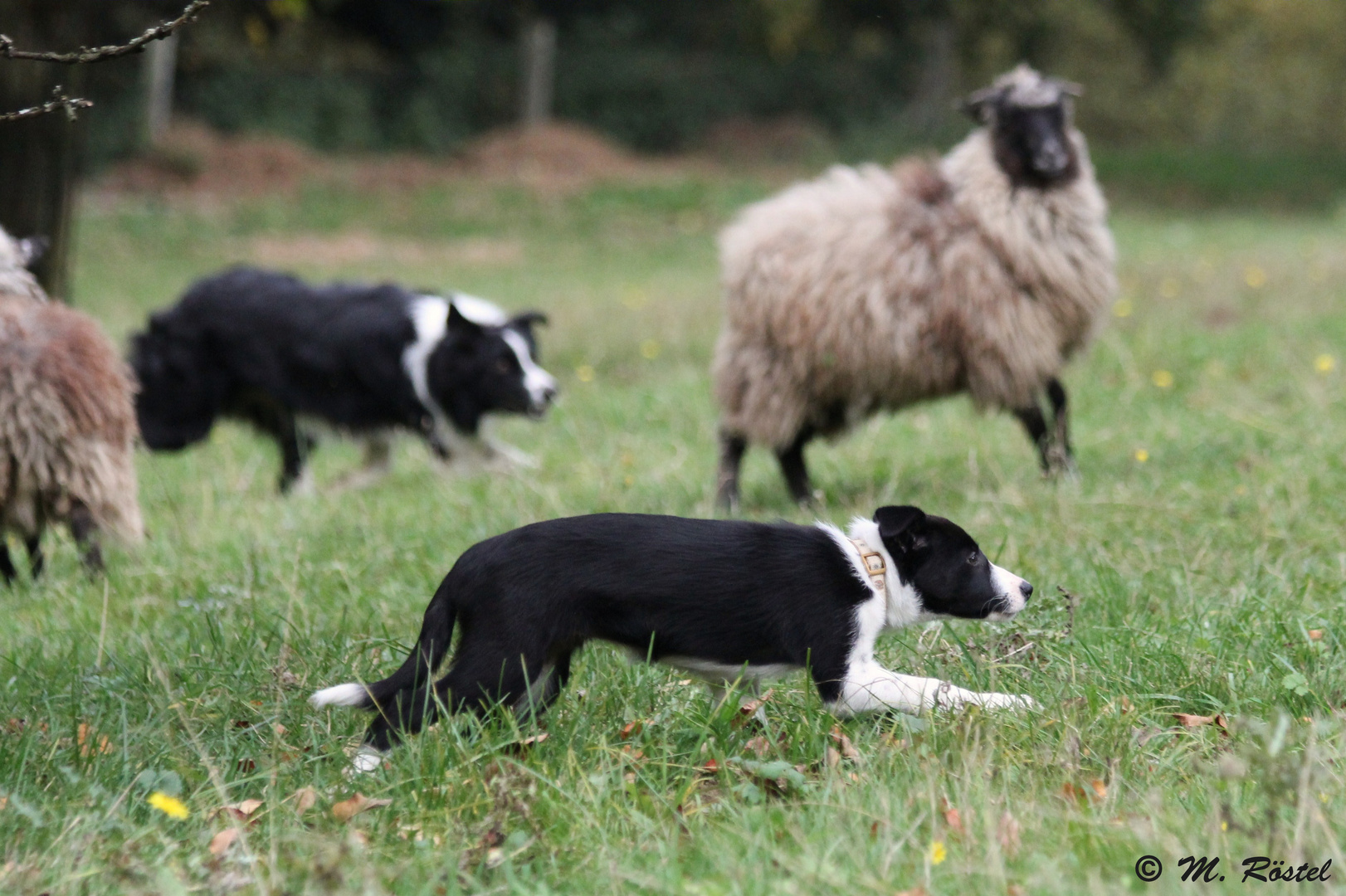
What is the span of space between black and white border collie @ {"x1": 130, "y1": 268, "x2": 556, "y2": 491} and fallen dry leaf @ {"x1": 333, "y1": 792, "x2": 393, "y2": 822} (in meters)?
4.84

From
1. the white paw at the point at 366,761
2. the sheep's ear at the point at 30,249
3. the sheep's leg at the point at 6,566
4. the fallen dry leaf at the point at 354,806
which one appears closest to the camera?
the fallen dry leaf at the point at 354,806

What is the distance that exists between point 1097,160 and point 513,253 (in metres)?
13.2

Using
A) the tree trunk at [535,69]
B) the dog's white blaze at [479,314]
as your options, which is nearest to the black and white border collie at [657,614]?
the dog's white blaze at [479,314]

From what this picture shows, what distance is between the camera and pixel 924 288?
20.1ft

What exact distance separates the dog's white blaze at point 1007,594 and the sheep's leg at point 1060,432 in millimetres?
2493

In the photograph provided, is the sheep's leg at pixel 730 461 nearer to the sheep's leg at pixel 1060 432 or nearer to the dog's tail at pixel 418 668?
the sheep's leg at pixel 1060 432

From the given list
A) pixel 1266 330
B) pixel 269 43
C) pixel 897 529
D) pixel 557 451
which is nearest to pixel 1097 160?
pixel 269 43

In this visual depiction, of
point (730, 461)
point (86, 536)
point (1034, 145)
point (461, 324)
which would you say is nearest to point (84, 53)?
point (86, 536)

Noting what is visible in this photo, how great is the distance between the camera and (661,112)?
1249 inches

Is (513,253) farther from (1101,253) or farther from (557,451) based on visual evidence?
(1101,253)

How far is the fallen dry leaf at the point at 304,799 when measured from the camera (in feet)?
9.66

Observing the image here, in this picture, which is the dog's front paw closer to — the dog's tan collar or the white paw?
the dog's tan collar

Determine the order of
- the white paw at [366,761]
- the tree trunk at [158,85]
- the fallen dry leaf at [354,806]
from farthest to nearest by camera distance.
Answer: the tree trunk at [158,85] < the white paw at [366,761] < the fallen dry leaf at [354,806]

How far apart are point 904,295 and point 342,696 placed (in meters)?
3.62
